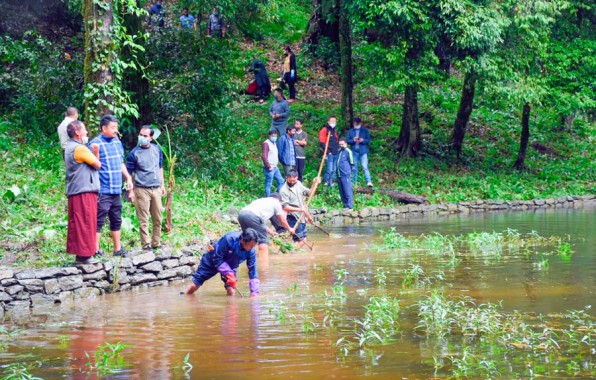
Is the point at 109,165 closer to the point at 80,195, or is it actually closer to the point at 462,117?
the point at 80,195

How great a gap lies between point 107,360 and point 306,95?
24555mm

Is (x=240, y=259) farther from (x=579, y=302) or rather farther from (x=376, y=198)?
(x=376, y=198)

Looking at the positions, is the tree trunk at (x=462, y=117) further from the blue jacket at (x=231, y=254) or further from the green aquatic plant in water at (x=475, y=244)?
the blue jacket at (x=231, y=254)

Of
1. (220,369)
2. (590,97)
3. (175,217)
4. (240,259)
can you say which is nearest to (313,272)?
(240,259)

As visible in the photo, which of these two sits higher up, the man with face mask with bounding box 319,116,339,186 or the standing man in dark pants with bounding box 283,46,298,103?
the standing man in dark pants with bounding box 283,46,298,103

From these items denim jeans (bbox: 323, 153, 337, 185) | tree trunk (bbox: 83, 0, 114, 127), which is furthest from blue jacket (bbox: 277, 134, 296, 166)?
tree trunk (bbox: 83, 0, 114, 127)

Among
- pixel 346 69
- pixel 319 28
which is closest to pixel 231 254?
pixel 346 69

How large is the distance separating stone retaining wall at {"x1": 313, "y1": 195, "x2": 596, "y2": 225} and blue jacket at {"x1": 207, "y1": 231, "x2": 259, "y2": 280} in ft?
31.3

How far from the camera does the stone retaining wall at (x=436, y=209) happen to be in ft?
70.3

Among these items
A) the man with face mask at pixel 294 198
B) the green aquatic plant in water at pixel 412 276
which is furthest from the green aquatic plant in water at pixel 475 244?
the green aquatic plant in water at pixel 412 276

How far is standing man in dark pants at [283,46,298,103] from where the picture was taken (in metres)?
30.0

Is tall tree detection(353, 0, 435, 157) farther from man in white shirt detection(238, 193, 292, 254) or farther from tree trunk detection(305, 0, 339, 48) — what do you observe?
man in white shirt detection(238, 193, 292, 254)

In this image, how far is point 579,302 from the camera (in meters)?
10.3

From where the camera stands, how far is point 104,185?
39.8 feet
